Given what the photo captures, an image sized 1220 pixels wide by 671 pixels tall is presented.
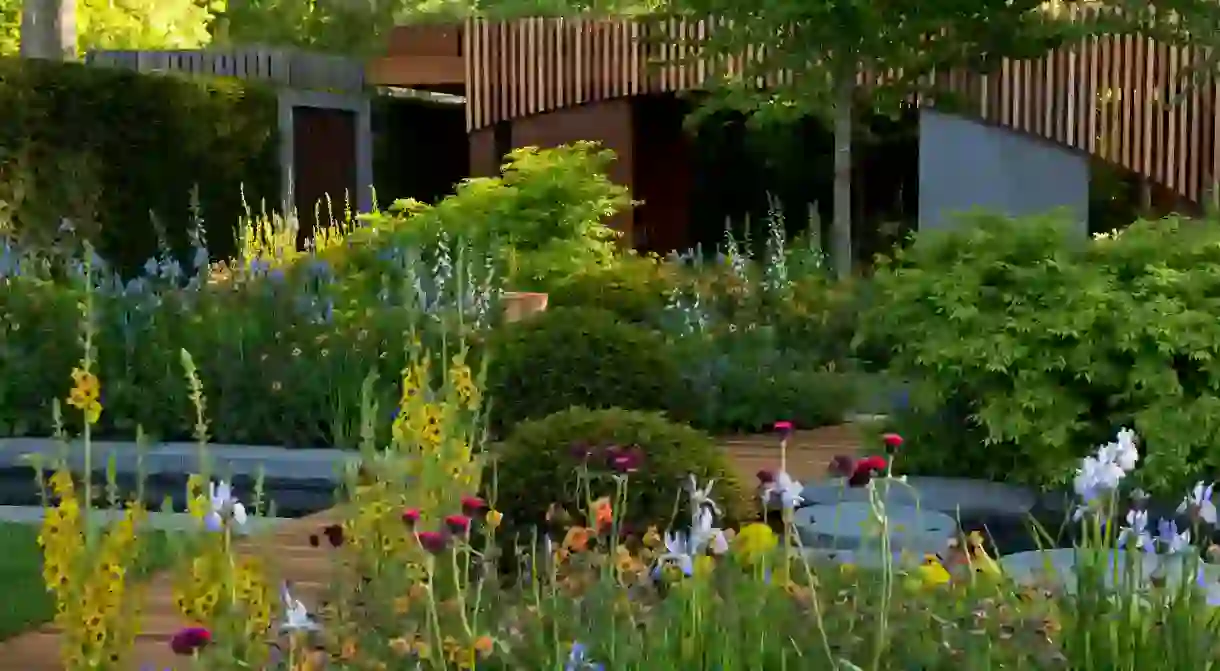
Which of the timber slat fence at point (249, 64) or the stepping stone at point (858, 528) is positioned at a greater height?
the timber slat fence at point (249, 64)

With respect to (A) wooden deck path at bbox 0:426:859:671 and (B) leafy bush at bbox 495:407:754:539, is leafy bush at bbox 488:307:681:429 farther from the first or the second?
(B) leafy bush at bbox 495:407:754:539

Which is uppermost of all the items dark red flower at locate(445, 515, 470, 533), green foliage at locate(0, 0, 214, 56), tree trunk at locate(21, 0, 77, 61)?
green foliage at locate(0, 0, 214, 56)

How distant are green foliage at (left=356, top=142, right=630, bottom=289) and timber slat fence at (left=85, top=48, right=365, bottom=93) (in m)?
3.09

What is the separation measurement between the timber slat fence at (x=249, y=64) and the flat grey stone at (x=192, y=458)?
292 inches

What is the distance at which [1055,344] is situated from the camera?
463 centimetres

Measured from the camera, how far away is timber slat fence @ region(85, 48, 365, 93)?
13.4 metres

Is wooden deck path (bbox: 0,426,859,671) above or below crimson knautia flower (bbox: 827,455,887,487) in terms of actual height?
below

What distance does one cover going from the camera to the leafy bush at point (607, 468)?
3637mm

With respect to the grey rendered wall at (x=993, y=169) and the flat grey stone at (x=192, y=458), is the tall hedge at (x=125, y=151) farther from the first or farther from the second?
the grey rendered wall at (x=993, y=169)

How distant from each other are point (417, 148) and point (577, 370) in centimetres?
1170

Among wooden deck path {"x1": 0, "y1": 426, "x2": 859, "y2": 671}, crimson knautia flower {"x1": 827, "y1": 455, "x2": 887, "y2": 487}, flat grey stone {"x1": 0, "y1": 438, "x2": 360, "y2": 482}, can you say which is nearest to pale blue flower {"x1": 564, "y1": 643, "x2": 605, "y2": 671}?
crimson knautia flower {"x1": 827, "y1": 455, "x2": 887, "y2": 487}

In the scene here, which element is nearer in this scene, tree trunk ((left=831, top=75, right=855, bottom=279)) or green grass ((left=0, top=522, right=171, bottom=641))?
green grass ((left=0, top=522, right=171, bottom=641))

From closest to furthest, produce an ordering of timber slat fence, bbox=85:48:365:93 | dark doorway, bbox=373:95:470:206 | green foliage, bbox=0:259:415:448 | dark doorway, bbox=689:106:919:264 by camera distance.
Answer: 1. green foliage, bbox=0:259:415:448
2. timber slat fence, bbox=85:48:365:93
3. dark doorway, bbox=373:95:470:206
4. dark doorway, bbox=689:106:919:264

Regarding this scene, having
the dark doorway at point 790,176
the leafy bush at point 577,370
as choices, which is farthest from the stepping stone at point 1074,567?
the dark doorway at point 790,176
